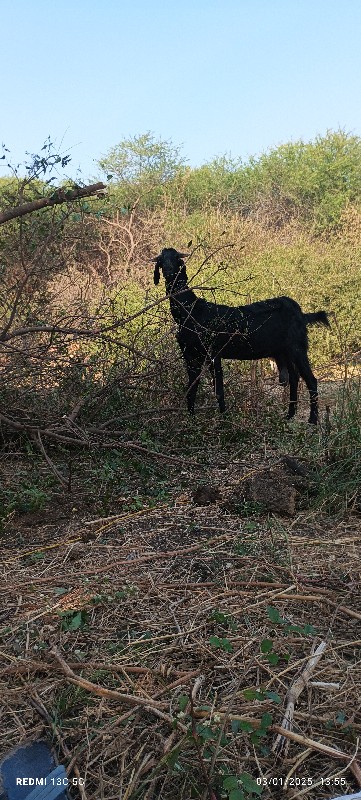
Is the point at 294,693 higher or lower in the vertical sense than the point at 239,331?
lower

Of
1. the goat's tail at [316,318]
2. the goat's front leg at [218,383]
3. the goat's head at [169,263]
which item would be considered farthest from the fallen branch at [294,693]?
the goat's tail at [316,318]

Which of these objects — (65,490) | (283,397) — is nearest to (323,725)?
(65,490)

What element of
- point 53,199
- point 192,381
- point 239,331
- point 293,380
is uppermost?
point 53,199

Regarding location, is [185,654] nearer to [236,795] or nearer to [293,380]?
[236,795]

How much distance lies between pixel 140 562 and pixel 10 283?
10.3 feet

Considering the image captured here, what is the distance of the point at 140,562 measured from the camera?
134 inches

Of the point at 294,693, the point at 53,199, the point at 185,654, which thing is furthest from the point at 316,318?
the point at 294,693

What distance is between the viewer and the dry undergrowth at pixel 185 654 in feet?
6.54

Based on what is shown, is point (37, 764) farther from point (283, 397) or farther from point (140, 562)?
point (283, 397)

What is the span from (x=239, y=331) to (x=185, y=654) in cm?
511

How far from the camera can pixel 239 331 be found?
736 centimetres

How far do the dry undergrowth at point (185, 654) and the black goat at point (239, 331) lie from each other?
340 centimetres

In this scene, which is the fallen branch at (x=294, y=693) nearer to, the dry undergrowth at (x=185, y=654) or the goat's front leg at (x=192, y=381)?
the dry undergrowth at (x=185, y=654)

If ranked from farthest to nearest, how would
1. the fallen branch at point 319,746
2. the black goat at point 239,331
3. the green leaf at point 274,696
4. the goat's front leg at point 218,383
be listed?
the black goat at point 239,331
the goat's front leg at point 218,383
the green leaf at point 274,696
the fallen branch at point 319,746
